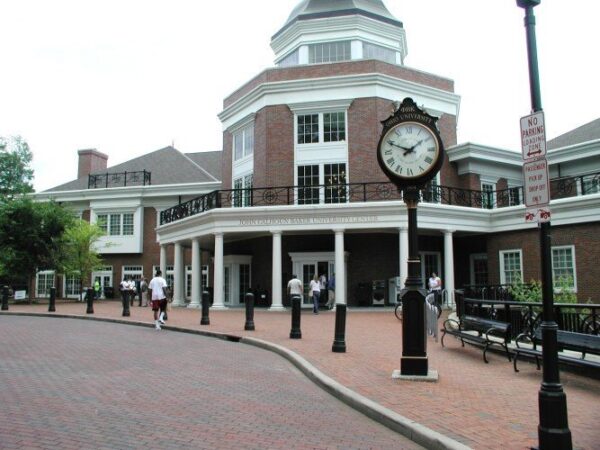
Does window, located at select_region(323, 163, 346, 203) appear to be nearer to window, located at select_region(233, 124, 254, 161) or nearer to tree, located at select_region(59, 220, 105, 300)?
window, located at select_region(233, 124, 254, 161)

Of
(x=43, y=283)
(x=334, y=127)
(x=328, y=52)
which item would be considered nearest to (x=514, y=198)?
(x=334, y=127)

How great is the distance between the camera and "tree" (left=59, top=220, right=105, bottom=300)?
113 ft

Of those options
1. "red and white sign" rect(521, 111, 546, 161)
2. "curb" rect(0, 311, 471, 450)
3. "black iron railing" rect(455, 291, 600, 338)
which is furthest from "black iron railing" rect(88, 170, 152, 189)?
"red and white sign" rect(521, 111, 546, 161)

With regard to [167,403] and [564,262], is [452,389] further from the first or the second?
[564,262]

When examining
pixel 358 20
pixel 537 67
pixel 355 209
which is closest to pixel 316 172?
pixel 355 209

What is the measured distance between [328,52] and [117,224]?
18.6 metres

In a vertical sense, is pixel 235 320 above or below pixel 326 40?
below

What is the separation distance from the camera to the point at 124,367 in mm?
9914

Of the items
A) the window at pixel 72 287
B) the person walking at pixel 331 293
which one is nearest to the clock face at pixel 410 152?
the person walking at pixel 331 293

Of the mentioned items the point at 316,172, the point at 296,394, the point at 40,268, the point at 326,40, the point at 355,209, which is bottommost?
the point at 296,394

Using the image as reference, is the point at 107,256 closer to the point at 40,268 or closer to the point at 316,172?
the point at 40,268

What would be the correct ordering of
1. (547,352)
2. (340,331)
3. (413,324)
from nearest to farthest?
(547,352)
(413,324)
(340,331)

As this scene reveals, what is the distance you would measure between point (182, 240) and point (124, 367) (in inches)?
722

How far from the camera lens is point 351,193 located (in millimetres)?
25125
